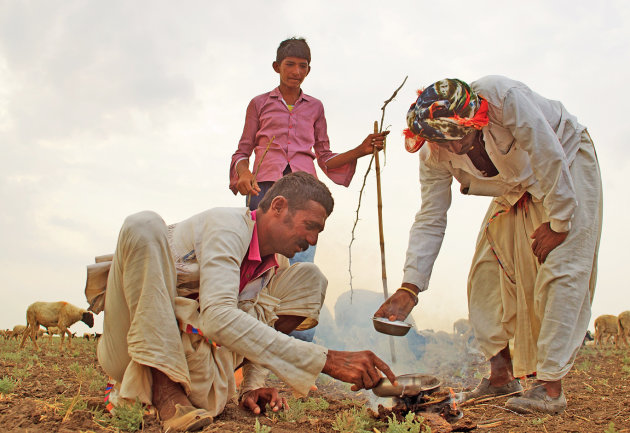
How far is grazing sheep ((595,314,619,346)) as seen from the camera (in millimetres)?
9109

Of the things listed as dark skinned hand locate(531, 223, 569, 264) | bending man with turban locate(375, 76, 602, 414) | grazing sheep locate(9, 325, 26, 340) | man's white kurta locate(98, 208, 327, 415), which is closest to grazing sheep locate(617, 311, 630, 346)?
bending man with turban locate(375, 76, 602, 414)

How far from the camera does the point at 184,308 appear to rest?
2764 millimetres

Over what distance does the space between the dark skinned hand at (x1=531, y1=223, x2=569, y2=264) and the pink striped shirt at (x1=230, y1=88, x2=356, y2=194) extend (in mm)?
1737

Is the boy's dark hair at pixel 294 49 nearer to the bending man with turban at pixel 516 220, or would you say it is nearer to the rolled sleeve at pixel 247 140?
the rolled sleeve at pixel 247 140

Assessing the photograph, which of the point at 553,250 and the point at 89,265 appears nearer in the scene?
the point at 89,265

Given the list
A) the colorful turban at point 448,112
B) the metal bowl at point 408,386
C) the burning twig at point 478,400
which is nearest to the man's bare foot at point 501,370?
the burning twig at point 478,400

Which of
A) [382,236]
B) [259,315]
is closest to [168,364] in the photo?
[259,315]

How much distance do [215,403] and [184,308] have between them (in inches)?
21.0

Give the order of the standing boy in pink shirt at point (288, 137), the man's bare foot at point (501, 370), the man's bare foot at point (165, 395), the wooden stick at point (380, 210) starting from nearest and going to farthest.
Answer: the man's bare foot at point (165, 395) < the man's bare foot at point (501, 370) < the wooden stick at point (380, 210) < the standing boy in pink shirt at point (288, 137)

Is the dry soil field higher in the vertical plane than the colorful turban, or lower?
lower

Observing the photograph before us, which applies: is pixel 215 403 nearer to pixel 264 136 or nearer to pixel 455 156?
pixel 455 156

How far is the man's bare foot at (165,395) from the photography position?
266 cm

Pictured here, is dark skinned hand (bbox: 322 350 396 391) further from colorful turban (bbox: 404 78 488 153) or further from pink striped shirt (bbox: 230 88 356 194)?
pink striped shirt (bbox: 230 88 356 194)

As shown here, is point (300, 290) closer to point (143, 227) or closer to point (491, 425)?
point (143, 227)
